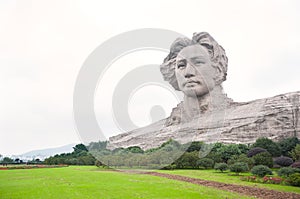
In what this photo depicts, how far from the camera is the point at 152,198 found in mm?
9383

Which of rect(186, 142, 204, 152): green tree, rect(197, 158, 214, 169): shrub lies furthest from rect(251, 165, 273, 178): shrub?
rect(186, 142, 204, 152): green tree

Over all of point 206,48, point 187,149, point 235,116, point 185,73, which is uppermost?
point 206,48

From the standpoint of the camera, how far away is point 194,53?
39.9 m

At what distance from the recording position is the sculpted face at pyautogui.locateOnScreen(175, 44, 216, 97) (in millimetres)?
39719

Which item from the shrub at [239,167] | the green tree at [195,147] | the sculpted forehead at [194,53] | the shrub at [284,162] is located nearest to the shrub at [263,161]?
the shrub at [284,162]

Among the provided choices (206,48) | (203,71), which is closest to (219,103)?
(203,71)

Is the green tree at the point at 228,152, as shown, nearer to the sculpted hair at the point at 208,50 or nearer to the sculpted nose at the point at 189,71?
the sculpted nose at the point at 189,71

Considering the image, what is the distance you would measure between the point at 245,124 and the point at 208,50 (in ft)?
48.4

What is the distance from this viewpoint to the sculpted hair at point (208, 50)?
41.6 m

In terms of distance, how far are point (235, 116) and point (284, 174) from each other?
1974 cm

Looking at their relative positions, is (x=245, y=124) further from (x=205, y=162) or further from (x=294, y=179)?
(x=294, y=179)

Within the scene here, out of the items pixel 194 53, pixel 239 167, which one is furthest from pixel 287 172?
pixel 194 53

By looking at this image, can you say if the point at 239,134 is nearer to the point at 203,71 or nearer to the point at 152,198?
the point at 203,71

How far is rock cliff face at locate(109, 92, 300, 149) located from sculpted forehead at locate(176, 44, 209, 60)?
7.86 meters
